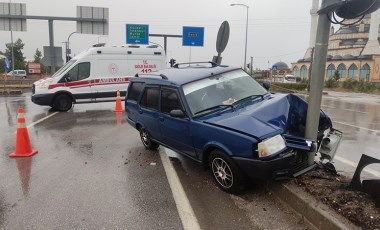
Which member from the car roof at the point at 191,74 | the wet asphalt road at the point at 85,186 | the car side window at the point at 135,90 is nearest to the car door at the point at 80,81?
the wet asphalt road at the point at 85,186

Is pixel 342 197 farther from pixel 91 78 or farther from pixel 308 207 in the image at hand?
pixel 91 78

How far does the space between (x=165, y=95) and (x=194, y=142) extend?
1.29 metres

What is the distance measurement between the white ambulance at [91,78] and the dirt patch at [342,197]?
11.7 metres

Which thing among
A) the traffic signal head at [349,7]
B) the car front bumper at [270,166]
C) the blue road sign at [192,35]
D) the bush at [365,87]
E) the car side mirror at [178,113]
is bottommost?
the bush at [365,87]

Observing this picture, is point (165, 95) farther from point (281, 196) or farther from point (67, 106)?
point (67, 106)

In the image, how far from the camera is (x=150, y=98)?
22.1 feet

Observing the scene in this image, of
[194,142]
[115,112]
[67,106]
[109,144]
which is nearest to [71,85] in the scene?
[67,106]

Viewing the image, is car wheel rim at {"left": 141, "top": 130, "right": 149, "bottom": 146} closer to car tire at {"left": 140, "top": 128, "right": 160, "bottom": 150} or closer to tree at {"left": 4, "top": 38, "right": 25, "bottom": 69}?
car tire at {"left": 140, "top": 128, "right": 160, "bottom": 150}

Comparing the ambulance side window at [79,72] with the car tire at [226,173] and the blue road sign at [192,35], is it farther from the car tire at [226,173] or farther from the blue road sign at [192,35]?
the blue road sign at [192,35]

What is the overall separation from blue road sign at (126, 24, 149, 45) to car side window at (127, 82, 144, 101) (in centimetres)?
2208

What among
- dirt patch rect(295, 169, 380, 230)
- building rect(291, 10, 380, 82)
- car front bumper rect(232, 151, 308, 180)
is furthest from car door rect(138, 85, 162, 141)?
building rect(291, 10, 380, 82)

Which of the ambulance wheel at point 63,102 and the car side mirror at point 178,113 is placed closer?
the car side mirror at point 178,113

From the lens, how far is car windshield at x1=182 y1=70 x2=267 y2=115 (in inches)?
216

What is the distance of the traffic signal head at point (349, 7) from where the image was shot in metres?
4.12
